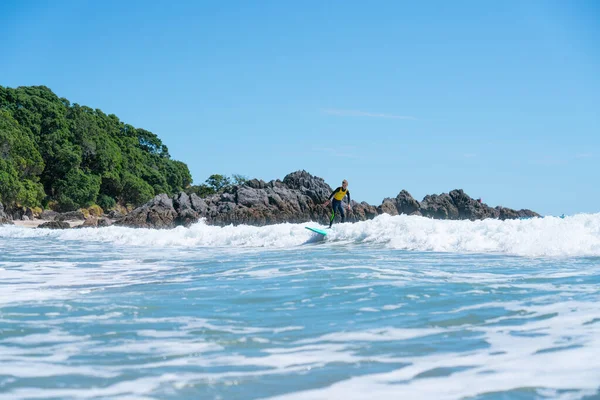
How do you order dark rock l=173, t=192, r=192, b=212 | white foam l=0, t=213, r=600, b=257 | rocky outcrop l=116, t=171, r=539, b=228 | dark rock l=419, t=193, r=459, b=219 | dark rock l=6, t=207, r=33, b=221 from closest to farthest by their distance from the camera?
white foam l=0, t=213, r=600, b=257 < rocky outcrop l=116, t=171, r=539, b=228 < dark rock l=173, t=192, r=192, b=212 < dark rock l=6, t=207, r=33, b=221 < dark rock l=419, t=193, r=459, b=219

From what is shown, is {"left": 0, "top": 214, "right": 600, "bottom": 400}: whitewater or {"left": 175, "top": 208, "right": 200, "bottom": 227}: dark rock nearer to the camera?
{"left": 0, "top": 214, "right": 600, "bottom": 400}: whitewater

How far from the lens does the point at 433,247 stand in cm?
1411

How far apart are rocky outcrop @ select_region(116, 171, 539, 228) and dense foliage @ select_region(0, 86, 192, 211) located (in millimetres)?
14369

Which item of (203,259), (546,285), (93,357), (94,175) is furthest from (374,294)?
(94,175)

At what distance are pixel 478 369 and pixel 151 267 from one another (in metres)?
8.21

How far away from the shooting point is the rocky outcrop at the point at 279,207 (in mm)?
44031

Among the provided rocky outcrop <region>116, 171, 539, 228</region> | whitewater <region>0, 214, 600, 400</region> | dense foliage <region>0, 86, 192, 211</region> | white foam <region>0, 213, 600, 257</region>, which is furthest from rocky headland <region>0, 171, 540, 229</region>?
whitewater <region>0, 214, 600, 400</region>

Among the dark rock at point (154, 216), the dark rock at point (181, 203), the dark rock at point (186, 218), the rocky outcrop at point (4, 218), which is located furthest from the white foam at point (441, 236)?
the rocky outcrop at point (4, 218)

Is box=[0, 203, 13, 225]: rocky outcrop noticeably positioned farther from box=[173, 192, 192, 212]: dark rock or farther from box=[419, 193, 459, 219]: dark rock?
box=[419, 193, 459, 219]: dark rock

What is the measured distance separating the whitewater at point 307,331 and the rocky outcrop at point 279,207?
33.7 meters

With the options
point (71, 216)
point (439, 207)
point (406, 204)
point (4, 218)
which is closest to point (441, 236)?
point (4, 218)

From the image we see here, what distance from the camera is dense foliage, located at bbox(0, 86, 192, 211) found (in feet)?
175

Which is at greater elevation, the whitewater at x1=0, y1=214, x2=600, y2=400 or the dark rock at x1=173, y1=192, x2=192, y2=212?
the dark rock at x1=173, y1=192, x2=192, y2=212

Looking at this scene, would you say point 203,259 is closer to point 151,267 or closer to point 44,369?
point 151,267
